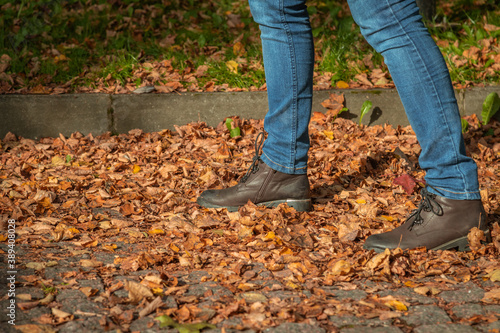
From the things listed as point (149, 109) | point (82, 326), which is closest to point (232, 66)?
point (149, 109)

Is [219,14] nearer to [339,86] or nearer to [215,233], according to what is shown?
[339,86]

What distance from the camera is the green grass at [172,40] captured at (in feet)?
14.3

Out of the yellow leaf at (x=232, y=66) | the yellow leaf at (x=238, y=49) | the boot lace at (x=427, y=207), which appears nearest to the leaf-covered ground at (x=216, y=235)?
the boot lace at (x=427, y=207)

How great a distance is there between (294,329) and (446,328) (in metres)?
0.49

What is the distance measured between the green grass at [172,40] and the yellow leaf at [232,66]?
0.12 feet

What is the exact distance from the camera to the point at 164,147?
384 centimetres

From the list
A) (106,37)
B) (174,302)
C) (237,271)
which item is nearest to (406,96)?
(237,271)

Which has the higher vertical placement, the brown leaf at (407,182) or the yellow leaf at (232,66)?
the yellow leaf at (232,66)

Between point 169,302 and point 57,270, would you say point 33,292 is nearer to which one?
point 57,270

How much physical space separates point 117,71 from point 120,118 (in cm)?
56

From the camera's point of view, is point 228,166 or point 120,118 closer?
point 228,166

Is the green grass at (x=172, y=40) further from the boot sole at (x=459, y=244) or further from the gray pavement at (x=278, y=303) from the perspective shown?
the gray pavement at (x=278, y=303)

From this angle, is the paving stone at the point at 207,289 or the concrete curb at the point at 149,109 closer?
the paving stone at the point at 207,289

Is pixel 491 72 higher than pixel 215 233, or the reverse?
pixel 491 72
